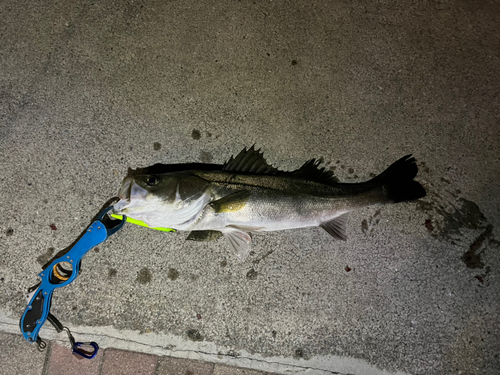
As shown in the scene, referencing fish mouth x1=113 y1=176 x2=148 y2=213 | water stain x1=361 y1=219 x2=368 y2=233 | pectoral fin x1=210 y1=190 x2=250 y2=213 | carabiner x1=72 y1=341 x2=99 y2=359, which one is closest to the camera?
fish mouth x1=113 y1=176 x2=148 y2=213

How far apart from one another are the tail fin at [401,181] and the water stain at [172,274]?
2.48 m

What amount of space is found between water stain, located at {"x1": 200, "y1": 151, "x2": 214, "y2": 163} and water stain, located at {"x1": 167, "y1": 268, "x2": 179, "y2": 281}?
128cm

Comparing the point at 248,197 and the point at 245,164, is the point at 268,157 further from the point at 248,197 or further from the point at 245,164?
the point at 248,197

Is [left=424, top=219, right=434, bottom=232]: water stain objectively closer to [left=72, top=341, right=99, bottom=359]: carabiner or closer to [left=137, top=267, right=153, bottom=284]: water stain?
[left=137, top=267, right=153, bottom=284]: water stain

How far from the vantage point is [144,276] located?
308 centimetres

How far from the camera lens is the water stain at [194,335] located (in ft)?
9.98

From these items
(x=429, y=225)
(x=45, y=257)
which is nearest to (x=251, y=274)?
(x=429, y=225)

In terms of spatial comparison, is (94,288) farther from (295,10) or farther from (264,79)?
(295,10)

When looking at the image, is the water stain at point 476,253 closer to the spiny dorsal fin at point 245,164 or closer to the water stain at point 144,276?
the spiny dorsal fin at point 245,164

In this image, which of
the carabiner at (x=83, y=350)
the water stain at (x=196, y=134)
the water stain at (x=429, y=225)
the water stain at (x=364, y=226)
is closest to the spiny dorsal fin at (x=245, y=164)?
the water stain at (x=196, y=134)

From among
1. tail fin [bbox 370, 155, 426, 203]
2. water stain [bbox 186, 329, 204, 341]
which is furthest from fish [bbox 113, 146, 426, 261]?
water stain [bbox 186, 329, 204, 341]

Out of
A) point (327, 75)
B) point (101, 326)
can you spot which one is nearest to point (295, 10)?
point (327, 75)

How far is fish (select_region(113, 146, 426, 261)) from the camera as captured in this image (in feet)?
8.43

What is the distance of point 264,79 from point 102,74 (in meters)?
1.96
